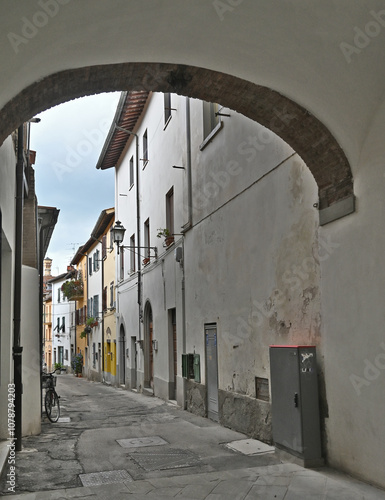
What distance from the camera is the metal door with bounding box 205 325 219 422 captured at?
414 inches

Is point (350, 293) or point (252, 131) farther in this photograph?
point (252, 131)

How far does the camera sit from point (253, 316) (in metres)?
8.77

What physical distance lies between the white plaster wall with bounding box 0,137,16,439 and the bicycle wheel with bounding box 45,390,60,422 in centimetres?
314

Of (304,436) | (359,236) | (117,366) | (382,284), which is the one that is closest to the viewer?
(382,284)

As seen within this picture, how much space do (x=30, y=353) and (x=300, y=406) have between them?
5.33 metres

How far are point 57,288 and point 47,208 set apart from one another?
42.3m

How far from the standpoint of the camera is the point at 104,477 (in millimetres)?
6434

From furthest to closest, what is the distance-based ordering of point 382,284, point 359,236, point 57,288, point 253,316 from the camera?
point 57,288, point 253,316, point 359,236, point 382,284

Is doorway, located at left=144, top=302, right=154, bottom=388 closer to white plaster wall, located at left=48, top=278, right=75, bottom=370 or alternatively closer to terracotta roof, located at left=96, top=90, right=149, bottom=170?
terracotta roof, located at left=96, top=90, right=149, bottom=170

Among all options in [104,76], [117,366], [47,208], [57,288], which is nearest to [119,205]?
[117,366]

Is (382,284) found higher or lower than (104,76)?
lower

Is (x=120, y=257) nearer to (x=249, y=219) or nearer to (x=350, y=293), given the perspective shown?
(x=249, y=219)

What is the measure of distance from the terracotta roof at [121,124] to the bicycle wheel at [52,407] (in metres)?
10.2

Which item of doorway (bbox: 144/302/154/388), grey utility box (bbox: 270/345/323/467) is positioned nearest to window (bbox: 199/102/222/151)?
grey utility box (bbox: 270/345/323/467)
